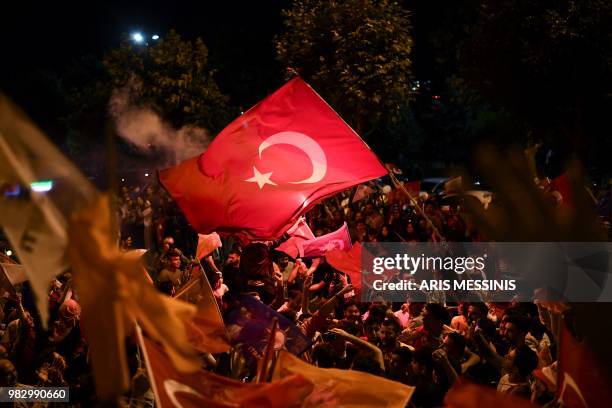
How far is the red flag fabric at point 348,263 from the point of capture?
32.8ft

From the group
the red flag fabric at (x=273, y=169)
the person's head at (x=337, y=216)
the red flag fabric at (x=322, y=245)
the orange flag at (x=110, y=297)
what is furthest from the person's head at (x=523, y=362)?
the person's head at (x=337, y=216)

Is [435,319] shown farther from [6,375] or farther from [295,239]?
[295,239]

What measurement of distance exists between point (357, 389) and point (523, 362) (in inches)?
79.9

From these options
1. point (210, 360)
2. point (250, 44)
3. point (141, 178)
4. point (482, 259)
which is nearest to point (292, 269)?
point (482, 259)

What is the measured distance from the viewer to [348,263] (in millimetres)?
10156

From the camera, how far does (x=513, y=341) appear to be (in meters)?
6.43

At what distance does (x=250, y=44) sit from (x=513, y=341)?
4329 cm

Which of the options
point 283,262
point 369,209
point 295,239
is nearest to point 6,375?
point 295,239

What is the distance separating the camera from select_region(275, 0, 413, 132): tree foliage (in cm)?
2192

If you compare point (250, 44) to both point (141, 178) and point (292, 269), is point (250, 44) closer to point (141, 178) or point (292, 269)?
point (141, 178)

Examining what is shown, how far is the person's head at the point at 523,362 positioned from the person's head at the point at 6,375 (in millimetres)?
3668

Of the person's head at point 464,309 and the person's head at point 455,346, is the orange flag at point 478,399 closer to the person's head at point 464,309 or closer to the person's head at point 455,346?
the person's head at point 455,346

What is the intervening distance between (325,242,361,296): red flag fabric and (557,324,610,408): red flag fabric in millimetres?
5615

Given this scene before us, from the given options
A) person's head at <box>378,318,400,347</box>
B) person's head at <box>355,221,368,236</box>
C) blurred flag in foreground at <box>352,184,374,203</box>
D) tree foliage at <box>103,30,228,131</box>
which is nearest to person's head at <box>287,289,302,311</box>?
person's head at <box>378,318,400,347</box>
